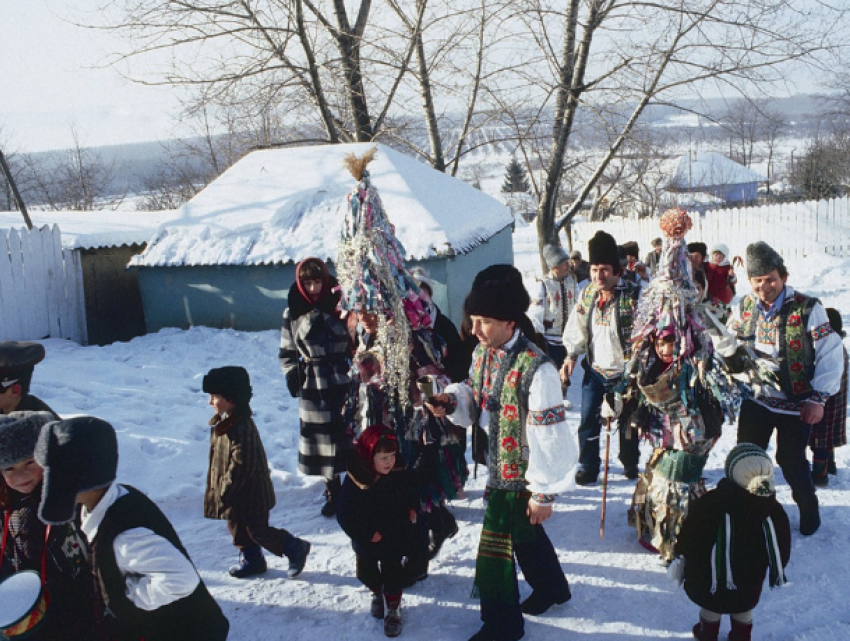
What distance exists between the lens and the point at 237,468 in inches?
143

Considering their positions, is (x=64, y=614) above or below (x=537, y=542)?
above

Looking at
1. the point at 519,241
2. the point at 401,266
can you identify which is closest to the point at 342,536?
the point at 401,266

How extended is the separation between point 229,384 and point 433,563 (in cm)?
168

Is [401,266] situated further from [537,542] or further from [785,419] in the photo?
[785,419]

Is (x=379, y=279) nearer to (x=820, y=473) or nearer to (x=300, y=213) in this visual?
(x=820, y=473)

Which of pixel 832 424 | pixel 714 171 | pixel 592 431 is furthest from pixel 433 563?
pixel 714 171

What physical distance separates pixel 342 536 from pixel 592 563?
1659 millimetres

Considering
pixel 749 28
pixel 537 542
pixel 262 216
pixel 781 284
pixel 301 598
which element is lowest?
pixel 301 598

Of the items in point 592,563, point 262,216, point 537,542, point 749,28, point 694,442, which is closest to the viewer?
point 537,542

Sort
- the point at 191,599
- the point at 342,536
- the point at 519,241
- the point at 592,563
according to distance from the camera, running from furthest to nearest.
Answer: the point at 519,241, the point at 342,536, the point at 592,563, the point at 191,599

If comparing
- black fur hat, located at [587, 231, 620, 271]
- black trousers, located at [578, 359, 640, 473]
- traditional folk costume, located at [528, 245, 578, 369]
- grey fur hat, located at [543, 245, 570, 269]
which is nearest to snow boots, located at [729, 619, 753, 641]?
black trousers, located at [578, 359, 640, 473]

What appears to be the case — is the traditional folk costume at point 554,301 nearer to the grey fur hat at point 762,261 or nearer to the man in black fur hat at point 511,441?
the grey fur hat at point 762,261

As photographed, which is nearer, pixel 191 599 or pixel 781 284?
pixel 191 599

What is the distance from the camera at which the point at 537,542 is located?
3287mm
